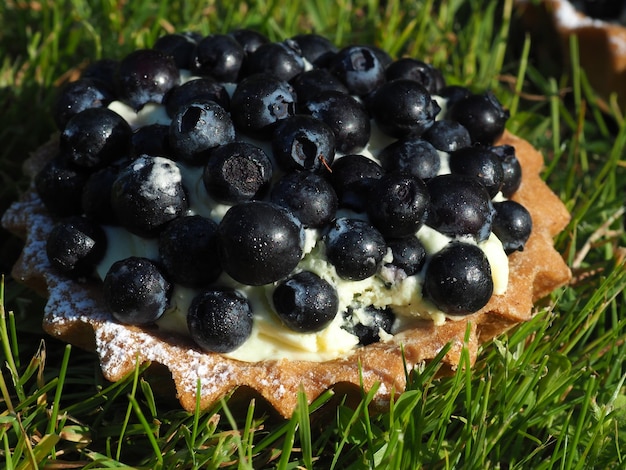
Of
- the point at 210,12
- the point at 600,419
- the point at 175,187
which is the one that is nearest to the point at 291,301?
the point at 175,187

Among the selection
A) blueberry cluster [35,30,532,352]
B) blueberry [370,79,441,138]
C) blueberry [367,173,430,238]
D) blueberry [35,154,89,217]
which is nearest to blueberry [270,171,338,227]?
blueberry cluster [35,30,532,352]

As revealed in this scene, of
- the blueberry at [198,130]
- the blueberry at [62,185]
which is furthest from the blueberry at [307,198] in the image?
the blueberry at [62,185]

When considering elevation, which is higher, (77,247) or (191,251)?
(191,251)

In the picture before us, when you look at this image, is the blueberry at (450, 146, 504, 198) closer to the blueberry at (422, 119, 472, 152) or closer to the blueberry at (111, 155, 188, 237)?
the blueberry at (422, 119, 472, 152)

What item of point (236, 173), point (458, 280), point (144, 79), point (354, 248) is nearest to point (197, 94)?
point (144, 79)

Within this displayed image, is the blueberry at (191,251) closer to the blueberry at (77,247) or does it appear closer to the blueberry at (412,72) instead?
the blueberry at (77,247)

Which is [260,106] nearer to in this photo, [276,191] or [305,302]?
[276,191]
